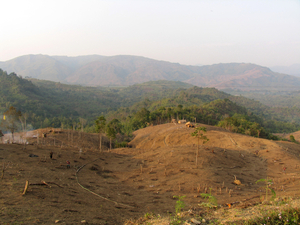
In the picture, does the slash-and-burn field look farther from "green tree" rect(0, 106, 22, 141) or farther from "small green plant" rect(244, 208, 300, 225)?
"green tree" rect(0, 106, 22, 141)

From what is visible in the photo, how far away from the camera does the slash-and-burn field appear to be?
280 inches

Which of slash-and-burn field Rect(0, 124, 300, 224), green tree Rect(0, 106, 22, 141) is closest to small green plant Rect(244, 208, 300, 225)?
slash-and-burn field Rect(0, 124, 300, 224)

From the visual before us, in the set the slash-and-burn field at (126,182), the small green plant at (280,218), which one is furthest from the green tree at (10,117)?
the small green plant at (280,218)

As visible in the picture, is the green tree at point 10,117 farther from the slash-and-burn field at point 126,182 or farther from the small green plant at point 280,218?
the small green plant at point 280,218

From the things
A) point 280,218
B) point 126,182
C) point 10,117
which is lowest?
point 126,182

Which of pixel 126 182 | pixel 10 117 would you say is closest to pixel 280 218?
pixel 126 182

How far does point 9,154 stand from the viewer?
13641mm

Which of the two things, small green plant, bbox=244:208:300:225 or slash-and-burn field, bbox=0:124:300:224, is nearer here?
small green plant, bbox=244:208:300:225

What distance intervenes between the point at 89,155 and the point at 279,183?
15152mm

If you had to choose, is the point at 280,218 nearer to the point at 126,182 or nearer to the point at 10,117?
the point at 126,182

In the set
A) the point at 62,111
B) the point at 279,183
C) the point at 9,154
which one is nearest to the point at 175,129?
the point at 279,183

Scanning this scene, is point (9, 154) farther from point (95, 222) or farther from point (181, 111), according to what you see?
point (181, 111)

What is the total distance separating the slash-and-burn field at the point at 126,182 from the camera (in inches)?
280

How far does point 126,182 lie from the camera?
12.6 meters
